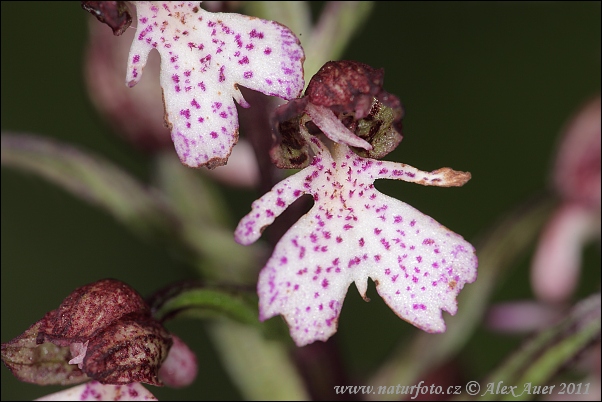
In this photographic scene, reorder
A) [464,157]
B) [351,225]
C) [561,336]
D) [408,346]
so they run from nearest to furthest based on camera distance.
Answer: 1. [351,225]
2. [561,336]
3. [408,346]
4. [464,157]

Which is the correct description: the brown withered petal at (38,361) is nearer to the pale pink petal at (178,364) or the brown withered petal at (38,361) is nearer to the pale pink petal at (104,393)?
the pale pink petal at (104,393)

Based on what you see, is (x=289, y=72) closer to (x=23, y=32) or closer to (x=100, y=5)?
(x=100, y=5)

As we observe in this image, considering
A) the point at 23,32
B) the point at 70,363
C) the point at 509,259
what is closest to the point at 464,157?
the point at 509,259

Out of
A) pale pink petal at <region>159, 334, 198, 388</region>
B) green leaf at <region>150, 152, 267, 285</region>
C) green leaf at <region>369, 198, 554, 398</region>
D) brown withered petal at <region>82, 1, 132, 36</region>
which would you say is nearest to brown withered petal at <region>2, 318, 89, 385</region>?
pale pink petal at <region>159, 334, 198, 388</region>

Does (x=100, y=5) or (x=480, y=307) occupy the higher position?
(x=100, y=5)

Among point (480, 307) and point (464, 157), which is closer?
point (480, 307)

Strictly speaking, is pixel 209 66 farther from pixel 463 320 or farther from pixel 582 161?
pixel 582 161

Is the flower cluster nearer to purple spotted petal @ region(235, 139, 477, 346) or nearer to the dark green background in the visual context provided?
purple spotted petal @ region(235, 139, 477, 346)
